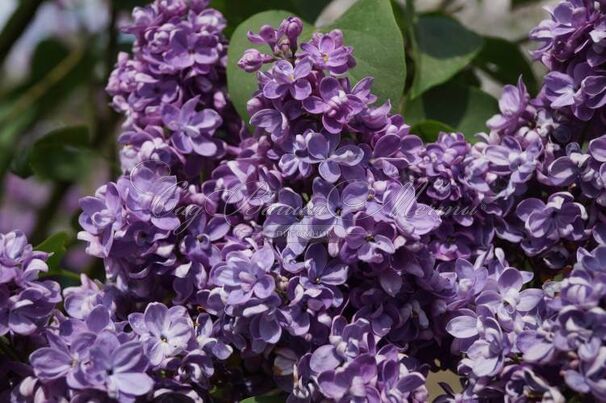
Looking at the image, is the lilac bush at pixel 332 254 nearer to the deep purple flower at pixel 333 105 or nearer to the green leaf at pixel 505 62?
the deep purple flower at pixel 333 105

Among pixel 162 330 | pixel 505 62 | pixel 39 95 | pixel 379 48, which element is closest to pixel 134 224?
pixel 162 330

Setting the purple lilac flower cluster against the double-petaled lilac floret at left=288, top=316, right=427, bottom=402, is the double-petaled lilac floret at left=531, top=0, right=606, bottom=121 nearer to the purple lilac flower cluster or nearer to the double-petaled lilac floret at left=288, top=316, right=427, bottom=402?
→ the purple lilac flower cluster

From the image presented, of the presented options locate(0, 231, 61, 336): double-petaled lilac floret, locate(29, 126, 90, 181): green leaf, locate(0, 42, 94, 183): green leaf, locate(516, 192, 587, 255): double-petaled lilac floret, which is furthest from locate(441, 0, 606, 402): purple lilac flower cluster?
locate(0, 42, 94, 183): green leaf

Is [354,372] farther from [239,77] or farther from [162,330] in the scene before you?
[239,77]

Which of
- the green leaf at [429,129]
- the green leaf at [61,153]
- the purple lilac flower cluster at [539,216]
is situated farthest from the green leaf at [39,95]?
the purple lilac flower cluster at [539,216]

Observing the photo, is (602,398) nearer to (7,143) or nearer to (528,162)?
(528,162)

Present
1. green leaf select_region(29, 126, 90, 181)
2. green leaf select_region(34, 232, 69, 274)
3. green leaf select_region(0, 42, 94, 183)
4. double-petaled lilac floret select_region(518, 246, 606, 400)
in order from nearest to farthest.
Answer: double-petaled lilac floret select_region(518, 246, 606, 400) → green leaf select_region(34, 232, 69, 274) → green leaf select_region(29, 126, 90, 181) → green leaf select_region(0, 42, 94, 183)

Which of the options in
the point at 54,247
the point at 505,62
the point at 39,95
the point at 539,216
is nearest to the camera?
the point at 539,216
